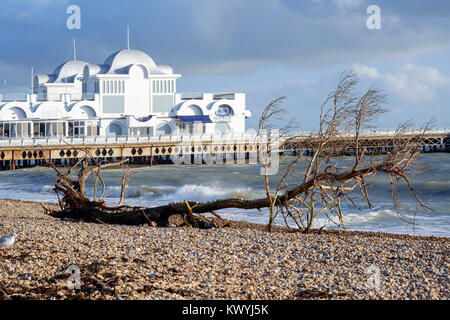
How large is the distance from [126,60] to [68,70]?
26.3 feet

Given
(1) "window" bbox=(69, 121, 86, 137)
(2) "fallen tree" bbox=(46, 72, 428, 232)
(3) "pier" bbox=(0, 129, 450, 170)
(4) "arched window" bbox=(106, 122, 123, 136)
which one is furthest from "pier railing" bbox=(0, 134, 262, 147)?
(2) "fallen tree" bbox=(46, 72, 428, 232)

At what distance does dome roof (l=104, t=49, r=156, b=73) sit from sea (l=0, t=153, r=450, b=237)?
12.5 meters

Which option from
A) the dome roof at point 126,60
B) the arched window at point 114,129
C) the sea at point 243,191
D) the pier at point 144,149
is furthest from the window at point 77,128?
the dome roof at point 126,60

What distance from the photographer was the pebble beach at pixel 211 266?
22.4ft

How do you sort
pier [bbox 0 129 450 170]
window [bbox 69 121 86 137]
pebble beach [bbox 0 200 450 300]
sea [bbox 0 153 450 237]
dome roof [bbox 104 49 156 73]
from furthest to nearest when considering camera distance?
dome roof [bbox 104 49 156 73] → window [bbox 69 121 86 137] → pier [bbox 0 129 450 170] → sea [bbox 0 153 450 237] → pebble beach [bbox 0 200 450 300]

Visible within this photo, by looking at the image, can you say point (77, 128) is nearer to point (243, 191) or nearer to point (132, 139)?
point (132, 139)

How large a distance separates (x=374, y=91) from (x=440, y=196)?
1869cm

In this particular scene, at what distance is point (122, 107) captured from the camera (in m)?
52.6

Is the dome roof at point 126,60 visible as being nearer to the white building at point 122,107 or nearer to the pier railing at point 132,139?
the white building at point 122,107

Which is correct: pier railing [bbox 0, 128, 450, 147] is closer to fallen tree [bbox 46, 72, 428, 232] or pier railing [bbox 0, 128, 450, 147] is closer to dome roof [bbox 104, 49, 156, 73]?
dome roof [bbox 104, 49, 156, 73]

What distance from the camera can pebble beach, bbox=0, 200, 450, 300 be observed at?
268 inches

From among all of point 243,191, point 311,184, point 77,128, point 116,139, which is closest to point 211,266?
point 311,184
